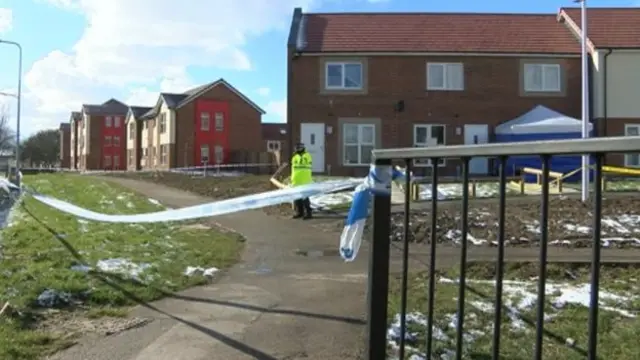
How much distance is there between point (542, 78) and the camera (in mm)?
29641

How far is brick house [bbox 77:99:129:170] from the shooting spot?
87812 mm

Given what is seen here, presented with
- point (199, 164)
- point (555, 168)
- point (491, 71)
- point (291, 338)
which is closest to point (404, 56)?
point (491, 71)

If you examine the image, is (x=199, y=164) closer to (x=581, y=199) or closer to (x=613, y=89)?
(x=613, y=89)

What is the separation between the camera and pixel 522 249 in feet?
35.8

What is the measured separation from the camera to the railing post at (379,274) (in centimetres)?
395

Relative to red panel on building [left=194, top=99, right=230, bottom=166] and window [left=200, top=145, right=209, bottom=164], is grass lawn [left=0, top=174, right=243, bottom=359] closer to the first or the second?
window [left=200, top=145, right=209, bottom=164]

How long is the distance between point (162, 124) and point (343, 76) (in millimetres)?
35056

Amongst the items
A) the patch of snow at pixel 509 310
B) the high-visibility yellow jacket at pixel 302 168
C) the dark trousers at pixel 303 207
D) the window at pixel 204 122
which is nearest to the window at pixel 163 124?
the window at pixel 204 122

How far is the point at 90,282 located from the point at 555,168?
821 inches

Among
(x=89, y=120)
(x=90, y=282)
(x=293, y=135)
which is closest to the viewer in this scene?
(x=90, y=282)

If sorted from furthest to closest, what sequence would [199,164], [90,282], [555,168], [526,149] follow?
[199,164]
[555,168]
[90,282]
[526,149]

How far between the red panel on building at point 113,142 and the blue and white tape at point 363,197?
Result: 279 feet

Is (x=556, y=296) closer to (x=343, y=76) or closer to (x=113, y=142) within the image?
(x=343, y=76)

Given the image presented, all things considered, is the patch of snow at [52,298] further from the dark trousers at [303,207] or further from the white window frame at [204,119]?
the white window frame at [204,119]
